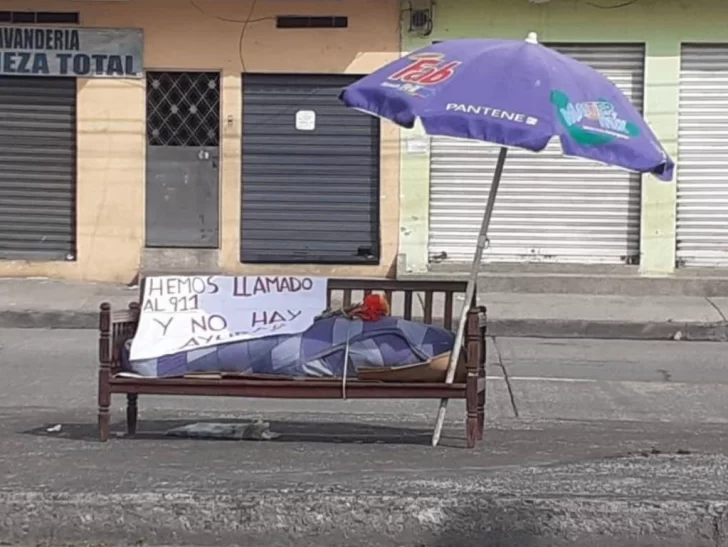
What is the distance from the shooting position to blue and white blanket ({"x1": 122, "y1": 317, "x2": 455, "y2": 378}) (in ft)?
20.6

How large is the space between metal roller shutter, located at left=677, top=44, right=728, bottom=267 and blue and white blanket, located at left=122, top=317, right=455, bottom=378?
→ 10.3m

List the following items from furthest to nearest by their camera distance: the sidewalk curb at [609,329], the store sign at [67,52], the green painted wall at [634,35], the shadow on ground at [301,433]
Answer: the store sign at [67,52] → the green painted wall at [634,35] → the sidewalk curb at [609,329] → the shadow on ground at [301,433]

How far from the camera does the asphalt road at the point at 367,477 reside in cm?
518

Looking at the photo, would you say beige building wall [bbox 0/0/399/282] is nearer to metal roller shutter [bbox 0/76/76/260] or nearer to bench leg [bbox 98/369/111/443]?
metal roller shutter [bbox 0/76/76/260]

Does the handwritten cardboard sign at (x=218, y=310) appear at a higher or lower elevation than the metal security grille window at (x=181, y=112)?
lower

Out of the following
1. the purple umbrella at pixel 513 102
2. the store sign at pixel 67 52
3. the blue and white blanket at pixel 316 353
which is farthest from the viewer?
the store sign at pixel 67 52

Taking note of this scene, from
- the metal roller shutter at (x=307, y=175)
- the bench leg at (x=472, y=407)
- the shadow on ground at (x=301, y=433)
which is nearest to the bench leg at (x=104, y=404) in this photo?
the shadow on ground at (x=301, y=433)

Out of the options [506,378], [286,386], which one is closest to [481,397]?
[286,386]

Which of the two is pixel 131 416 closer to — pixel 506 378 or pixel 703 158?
pixel 506 378

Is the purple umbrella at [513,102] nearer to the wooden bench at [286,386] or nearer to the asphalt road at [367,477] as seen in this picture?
the wooden bench at [286,386]

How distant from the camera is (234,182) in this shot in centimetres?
1602

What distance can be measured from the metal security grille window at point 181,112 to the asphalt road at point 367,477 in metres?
7.72

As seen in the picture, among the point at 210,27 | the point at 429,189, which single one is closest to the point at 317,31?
the point at 210,27

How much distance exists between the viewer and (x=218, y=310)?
253 inches
